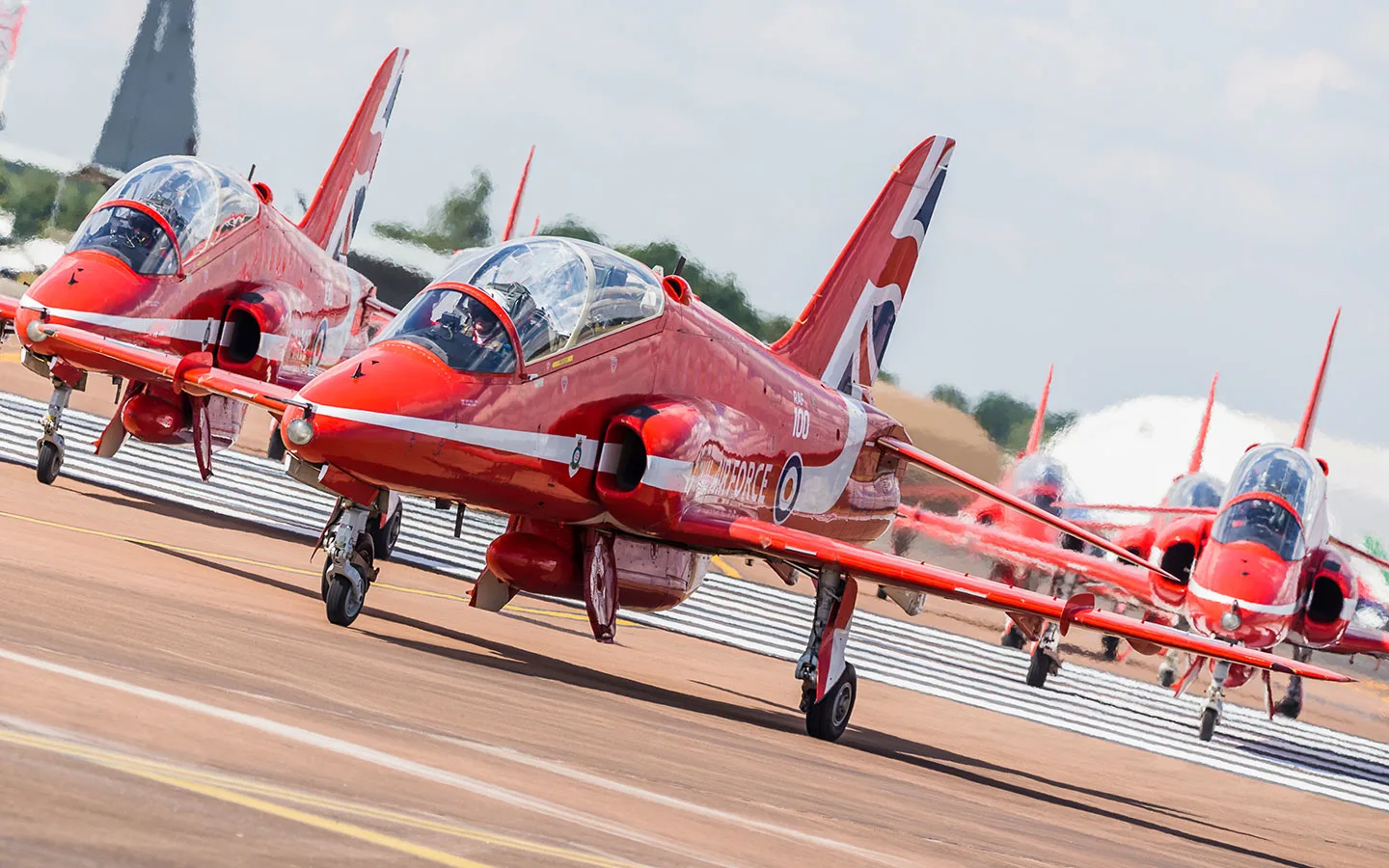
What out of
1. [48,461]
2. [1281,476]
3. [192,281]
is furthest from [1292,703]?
[48,461]

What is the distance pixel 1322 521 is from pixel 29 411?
59.3 ft

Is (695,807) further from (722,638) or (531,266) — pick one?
(722,638)

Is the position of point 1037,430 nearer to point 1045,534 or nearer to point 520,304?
point 1045,534

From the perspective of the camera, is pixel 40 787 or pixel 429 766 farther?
pixel 429 766

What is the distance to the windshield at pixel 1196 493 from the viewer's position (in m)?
27.9

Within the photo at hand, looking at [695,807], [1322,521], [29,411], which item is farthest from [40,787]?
[29,411]

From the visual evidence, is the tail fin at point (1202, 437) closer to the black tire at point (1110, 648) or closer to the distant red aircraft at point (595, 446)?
the black tire at point (1110, 648)

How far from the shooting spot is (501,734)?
283 inches

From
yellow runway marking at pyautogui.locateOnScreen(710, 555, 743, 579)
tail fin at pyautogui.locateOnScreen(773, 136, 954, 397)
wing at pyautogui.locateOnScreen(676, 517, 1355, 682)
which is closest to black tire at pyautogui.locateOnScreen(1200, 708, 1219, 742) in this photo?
tail fin at pyautogui.locateOnScreen(773, 136, 954, 397)

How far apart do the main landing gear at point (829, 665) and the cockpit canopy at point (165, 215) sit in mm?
8351

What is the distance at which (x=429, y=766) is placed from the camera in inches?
221

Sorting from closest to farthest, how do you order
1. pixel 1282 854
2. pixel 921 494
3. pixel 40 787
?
pixel 40 787 → pixel 1282 854 → pixel 921 494

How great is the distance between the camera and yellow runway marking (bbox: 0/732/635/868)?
412cm

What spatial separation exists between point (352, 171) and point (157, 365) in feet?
23.9
